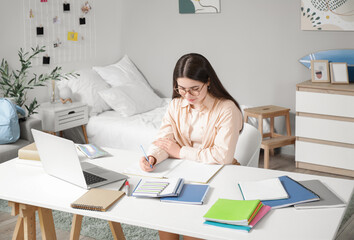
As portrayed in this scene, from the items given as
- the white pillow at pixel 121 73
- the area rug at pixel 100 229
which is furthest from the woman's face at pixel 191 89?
the white pillow at pixel 121 73

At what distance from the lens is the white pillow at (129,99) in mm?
4473

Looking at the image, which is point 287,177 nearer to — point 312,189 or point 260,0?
point 312,189

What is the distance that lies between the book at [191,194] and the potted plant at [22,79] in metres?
2.38

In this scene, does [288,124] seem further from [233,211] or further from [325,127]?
[233,211]

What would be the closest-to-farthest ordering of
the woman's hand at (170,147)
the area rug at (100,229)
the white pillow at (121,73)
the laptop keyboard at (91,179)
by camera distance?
1. the laptop keyboard at (91,179)
2. the woman's hand at (170,147)
3. the area rug at (100,229)
4. the white pillow at (121,73)

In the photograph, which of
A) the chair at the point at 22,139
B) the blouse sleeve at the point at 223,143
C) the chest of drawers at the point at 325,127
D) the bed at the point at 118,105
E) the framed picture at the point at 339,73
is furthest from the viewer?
the bed at the point at 118,105

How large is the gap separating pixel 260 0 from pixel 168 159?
2.63 meters

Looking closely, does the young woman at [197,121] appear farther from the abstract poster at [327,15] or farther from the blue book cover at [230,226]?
the abstract poster at [327,15]

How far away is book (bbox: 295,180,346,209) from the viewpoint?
5.63 feet

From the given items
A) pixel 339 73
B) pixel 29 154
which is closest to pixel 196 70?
pixel 29 154

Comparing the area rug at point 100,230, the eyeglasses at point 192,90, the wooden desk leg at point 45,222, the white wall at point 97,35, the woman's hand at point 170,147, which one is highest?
the white wall at point 97,35

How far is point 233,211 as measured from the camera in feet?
5.43

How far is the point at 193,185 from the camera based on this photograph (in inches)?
76.6

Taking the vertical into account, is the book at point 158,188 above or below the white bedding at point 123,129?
above
